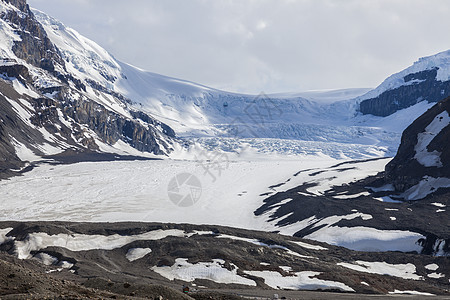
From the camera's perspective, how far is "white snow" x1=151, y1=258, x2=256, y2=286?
47.3m

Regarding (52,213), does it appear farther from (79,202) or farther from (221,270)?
(221,270)

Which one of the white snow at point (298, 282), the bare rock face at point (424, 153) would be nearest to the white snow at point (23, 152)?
the bare rock face at point (424, 153)

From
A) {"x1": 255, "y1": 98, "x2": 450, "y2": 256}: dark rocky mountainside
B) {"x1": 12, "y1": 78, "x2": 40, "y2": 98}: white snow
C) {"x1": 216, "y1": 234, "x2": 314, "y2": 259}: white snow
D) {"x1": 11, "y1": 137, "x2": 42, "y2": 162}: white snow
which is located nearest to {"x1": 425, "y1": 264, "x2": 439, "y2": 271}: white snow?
{"x1": 255, "y1": 98, "x2": 450, "y2": 256}: dark rocky mountainside

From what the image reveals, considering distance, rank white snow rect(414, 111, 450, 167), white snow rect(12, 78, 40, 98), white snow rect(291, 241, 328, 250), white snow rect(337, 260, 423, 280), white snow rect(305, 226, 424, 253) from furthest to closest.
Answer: white snow rect(12, 78, 40, 98) → white snow rect(414, 111, 450, 167) → white snow rect(305, 226, 424, 253) → white snow rect(291, 241, 328, 250) → white snow rect(337, 260, 423, 280)

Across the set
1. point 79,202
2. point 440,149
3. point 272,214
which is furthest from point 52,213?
point 440,149

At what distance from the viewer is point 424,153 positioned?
342ft

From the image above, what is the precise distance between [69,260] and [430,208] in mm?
59459

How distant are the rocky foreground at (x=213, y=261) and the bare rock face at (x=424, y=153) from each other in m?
38.3

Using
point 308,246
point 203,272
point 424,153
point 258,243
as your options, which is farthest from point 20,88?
point 203,272

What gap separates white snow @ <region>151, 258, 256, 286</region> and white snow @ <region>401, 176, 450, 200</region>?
5572cm

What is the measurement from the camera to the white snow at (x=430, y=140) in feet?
329

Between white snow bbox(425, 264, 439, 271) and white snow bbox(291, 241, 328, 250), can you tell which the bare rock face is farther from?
white snow bbox(425, 264, 439, 271)

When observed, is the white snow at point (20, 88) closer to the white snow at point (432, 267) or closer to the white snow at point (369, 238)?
the white snow at point (369, 238)

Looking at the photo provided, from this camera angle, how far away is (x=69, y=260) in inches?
2010
